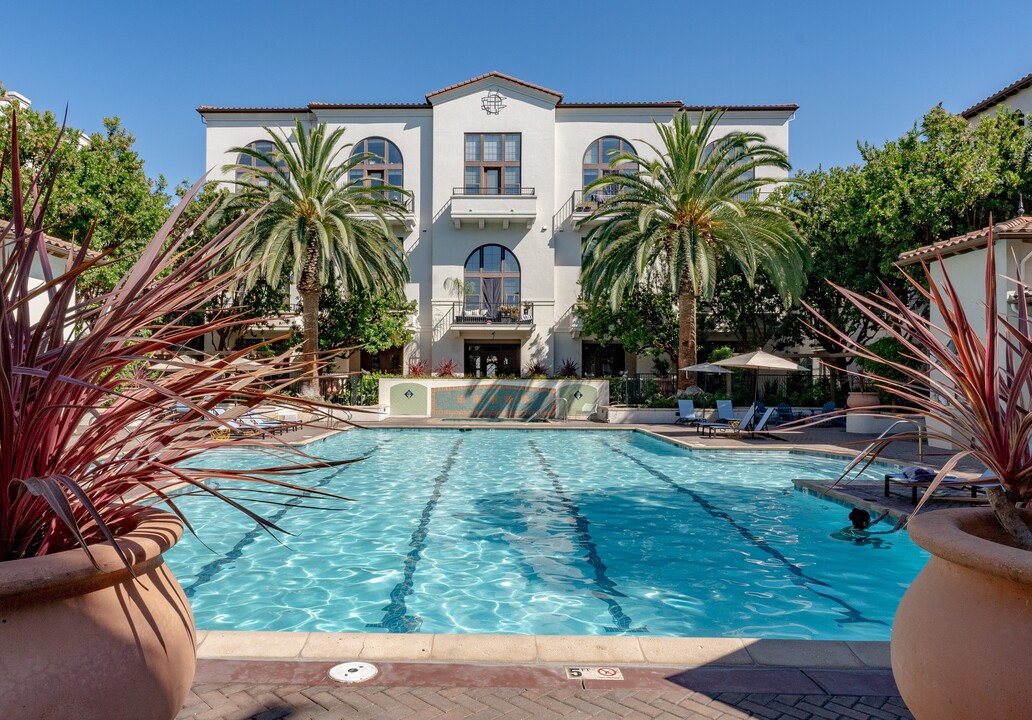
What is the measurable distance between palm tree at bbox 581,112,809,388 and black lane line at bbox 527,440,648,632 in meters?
12.0

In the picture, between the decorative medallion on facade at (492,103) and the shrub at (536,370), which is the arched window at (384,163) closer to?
the decorative medallion on facade at (492,103)

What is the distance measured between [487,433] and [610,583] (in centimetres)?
1400

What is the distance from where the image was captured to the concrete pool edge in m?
3.55

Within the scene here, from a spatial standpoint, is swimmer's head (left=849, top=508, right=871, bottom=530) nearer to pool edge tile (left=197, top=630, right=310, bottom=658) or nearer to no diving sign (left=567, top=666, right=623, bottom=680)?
no diving sign (left=567, top=666, right=623, bottom=680)

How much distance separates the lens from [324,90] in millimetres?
31172

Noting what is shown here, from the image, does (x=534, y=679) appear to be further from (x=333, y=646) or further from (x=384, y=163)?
(x=384, y=163)

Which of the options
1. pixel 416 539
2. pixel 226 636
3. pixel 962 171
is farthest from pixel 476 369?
pixel 226 636

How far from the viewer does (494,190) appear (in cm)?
3102

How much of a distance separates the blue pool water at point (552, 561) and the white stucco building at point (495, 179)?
18989 mm

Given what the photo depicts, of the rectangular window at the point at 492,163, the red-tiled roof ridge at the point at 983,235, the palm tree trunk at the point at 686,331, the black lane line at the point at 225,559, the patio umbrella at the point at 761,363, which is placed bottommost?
the black lane line at the point at 225,559

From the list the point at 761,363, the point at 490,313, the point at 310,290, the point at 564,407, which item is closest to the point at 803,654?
the point at 761,363

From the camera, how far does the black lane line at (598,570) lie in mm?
5382

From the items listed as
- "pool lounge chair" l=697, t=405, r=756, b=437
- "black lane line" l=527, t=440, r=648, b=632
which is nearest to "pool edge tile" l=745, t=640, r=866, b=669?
"black lane line" l=527, t=440, r=648, b=632

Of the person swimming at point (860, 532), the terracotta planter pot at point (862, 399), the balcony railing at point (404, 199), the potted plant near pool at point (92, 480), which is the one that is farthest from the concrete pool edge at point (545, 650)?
the balcony railing at point (404, 199)
